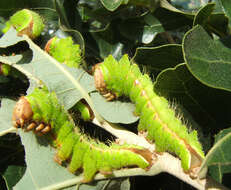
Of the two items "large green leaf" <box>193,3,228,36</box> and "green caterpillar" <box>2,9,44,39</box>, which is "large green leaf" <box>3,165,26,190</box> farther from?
"large green leaf" <box>193,3,228,36</box>

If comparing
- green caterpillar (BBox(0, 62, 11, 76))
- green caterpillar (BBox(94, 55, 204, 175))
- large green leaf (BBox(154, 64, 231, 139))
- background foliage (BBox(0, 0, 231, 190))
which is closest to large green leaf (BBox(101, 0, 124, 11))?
background foliage (BBox(0, 0, 231, 190))

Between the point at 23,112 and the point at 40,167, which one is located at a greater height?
the point at 23,112

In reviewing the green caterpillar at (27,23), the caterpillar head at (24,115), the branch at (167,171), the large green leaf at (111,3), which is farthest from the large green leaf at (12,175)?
the large green leaf at (111,3)

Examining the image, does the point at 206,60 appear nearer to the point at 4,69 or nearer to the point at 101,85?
the point at 101,85

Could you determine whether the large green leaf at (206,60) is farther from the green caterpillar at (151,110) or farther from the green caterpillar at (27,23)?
the green caterpillar at (27,23)

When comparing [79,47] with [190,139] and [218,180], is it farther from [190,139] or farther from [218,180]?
[218,180]

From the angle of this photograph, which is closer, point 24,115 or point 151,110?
point 24,115

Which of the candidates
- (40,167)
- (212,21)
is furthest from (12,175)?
(212,21)
